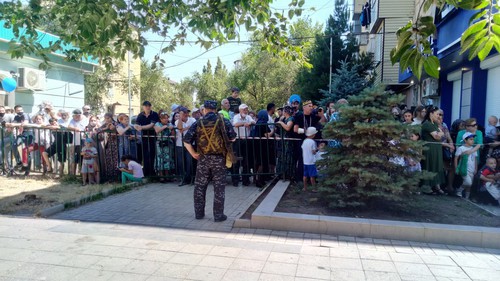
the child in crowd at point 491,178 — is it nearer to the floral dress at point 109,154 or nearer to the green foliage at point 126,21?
the green foliage at point 126,21

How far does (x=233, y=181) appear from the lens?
8.52m

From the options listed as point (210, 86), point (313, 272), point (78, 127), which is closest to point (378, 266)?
point (313, 272)

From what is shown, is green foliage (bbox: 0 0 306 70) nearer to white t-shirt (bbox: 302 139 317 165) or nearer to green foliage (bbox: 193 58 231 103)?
white t-shirt (bbox: 302 139 317 165)

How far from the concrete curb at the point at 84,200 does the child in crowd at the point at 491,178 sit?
7.31 metres

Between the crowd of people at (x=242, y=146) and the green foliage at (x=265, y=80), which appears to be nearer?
the crowd of people at (x=242, y=146)

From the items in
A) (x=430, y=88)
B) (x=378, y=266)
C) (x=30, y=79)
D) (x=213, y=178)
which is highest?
(x=30, y=79)

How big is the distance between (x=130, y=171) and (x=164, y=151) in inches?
36.5

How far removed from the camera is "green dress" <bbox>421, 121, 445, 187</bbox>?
738cm

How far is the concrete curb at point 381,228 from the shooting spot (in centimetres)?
498

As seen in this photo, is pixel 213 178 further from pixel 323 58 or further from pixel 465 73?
pixel 323 58

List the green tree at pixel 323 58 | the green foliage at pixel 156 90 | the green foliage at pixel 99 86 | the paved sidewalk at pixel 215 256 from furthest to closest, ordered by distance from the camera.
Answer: the green foliage at pixel 156 90
the green foliage at pixel 99 86
the green tree at pixel 323 58
the paved sidewalk at pixel 215 256

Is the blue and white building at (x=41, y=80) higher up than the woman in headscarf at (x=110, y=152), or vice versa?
the blue and white building at (x=41, y=80)

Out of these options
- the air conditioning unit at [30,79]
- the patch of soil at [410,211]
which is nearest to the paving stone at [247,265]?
the patch of soil at [410,211]

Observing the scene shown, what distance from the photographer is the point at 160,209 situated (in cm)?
646
